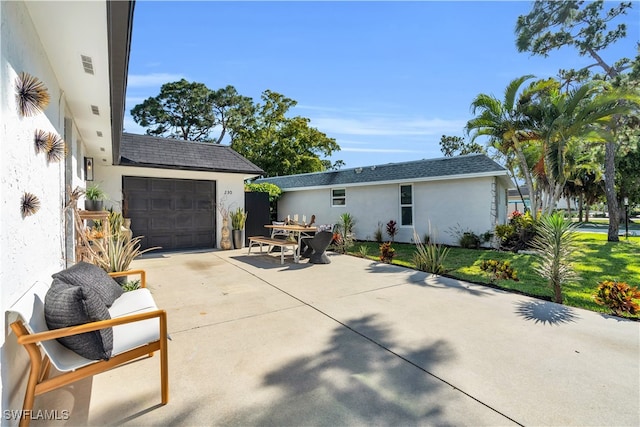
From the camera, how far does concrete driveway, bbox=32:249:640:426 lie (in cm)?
241

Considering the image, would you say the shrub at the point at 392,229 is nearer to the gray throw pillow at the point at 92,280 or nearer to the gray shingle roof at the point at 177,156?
the gray shingle roof at the point at 177,156

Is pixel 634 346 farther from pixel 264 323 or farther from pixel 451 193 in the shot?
→ pixel 451 193

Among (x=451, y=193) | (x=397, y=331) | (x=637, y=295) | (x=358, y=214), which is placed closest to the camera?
(x=397, y=331)

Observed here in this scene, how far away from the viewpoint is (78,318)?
90.6 inches

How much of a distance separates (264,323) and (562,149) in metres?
11.0

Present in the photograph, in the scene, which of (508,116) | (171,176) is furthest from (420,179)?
(171,176)

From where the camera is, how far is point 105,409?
243 cm

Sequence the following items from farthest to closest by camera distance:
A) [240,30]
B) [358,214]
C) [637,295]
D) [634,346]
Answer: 1. [358,214]
2. [240,30]
3. [637,295]
4. [634,346]

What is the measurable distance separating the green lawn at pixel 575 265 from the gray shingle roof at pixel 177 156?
578 centimetres

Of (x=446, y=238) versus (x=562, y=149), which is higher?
(x=562, y=149)

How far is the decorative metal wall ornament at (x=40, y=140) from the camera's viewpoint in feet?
9.95

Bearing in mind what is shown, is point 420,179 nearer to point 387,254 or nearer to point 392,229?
point 392,229

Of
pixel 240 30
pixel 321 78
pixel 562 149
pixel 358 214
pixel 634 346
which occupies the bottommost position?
pixel 634 346

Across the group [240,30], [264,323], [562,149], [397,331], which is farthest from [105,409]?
[562,149]
